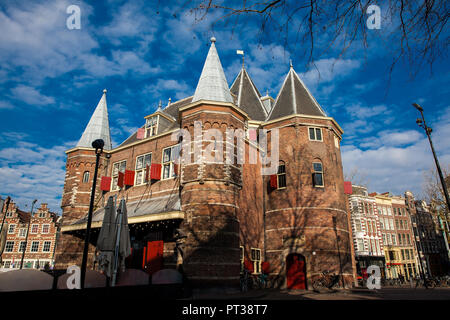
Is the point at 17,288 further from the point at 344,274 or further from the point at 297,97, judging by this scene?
the point at 297,97

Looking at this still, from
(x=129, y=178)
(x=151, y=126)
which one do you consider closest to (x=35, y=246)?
(x=129, y=178)

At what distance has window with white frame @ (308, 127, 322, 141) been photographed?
1997 centimetres

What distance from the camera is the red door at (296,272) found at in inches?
687

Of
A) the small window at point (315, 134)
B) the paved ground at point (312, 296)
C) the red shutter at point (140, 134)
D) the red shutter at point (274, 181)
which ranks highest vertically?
the red shutter at point (140, 134)

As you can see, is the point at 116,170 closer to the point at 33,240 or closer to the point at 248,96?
the point at 248,96

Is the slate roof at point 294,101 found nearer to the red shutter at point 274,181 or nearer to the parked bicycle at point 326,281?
the red shutter at point 274,181

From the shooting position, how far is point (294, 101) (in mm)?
21562

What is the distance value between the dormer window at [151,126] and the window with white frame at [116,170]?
2.83 m

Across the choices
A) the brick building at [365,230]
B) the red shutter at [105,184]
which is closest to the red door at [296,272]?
the red shutter at [105,184]

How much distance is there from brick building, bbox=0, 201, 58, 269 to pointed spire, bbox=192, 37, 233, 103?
42.1m

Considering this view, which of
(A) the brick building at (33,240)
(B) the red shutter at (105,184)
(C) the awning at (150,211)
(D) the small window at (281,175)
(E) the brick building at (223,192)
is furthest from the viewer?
(A) the brick building at (33,240)

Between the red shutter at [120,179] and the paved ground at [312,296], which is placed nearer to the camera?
the paved ground at [312,296]
